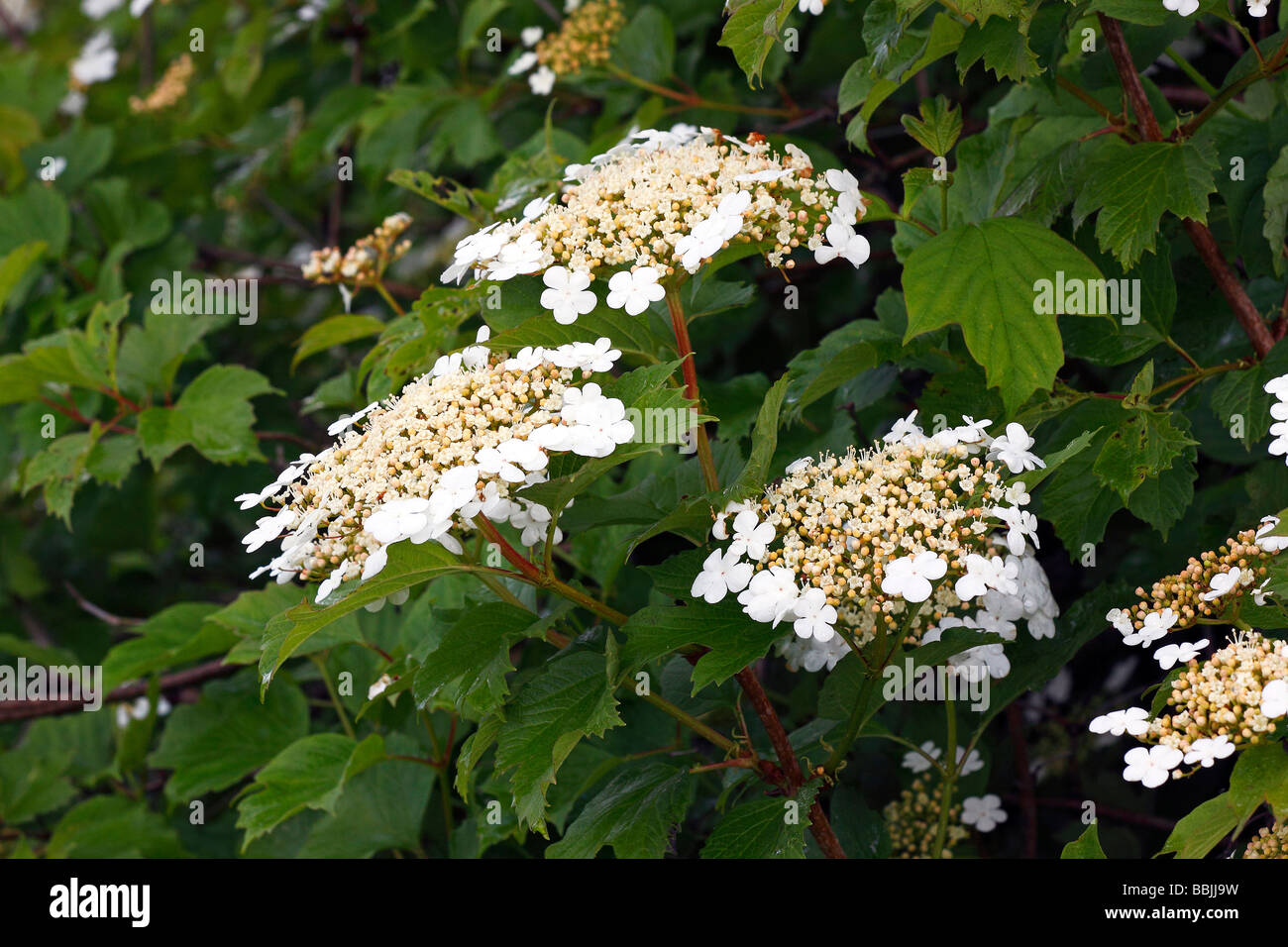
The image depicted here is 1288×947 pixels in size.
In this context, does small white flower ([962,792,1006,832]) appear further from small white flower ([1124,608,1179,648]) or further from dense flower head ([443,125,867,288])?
dense flower head ([443,125,867,288])

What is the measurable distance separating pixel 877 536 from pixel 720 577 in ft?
0.57

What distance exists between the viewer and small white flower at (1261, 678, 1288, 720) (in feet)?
3.52

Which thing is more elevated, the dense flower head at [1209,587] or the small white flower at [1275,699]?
the dense flower head at [1209,587]

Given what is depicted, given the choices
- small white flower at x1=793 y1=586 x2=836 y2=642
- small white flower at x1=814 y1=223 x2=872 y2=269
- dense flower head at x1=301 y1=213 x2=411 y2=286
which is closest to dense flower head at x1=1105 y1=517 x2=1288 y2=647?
small white flower at x1=793 y1=586 x2=836 y2=642

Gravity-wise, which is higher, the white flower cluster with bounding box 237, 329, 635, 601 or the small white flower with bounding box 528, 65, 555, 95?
the small white flower with bounding box 528, 65, 555, 95

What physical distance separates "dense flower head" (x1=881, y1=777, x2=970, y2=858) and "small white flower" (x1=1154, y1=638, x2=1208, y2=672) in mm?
669

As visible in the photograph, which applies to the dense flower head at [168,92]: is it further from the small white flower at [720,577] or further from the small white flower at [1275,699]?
the small white flower at [1275,699]

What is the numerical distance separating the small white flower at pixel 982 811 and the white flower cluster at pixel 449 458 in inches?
41.2

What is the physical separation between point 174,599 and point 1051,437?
2718 mm

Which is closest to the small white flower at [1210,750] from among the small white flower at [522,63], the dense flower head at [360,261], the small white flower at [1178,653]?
the small white flower at [1178,653]

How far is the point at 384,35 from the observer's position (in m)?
3.13

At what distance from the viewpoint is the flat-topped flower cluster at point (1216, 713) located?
1.12m

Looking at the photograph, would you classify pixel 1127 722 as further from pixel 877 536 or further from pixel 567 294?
pixel 567 294
